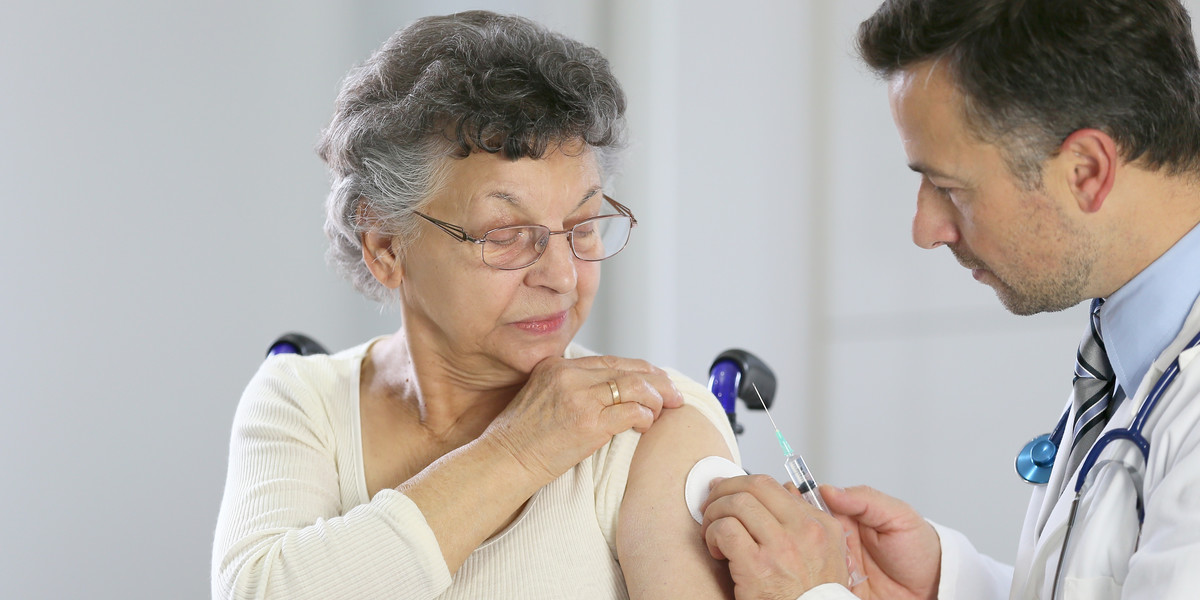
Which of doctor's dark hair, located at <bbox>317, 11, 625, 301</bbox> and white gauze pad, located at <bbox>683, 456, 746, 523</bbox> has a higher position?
doctor's dark hair, located at <bbox>317, 11, 625, 301</bbox>

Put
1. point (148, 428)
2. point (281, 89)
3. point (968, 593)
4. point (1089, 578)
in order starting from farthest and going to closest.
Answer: point (281, 89)
point (148, 428)
point (968, 593)
point (1089, 578)

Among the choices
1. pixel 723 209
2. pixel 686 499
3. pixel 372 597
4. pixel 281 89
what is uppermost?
pixel 281 89

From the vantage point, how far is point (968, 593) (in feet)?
5.24

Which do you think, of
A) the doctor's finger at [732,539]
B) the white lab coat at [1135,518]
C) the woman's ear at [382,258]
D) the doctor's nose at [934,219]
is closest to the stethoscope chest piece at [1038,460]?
the white lab coat at [1135,518]

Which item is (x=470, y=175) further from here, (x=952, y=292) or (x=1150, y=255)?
(x=952, y=292)

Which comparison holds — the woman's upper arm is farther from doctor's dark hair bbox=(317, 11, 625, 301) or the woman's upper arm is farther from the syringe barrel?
doctor's dark hair bbox=(317, 11, 625, 301)

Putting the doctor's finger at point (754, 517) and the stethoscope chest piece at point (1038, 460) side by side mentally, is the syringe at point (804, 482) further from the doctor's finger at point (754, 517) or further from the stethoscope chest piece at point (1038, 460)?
the stethoscope chest piece at point (1038, 460)

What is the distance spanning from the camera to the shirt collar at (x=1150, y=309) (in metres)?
1.27

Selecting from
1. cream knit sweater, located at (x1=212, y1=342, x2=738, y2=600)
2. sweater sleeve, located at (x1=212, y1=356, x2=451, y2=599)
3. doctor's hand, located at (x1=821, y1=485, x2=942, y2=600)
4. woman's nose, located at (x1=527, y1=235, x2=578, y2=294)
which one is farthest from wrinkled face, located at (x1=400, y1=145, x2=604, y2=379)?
doctor's hand, located at (x1=821, y1=485, x2=942, y2=600)

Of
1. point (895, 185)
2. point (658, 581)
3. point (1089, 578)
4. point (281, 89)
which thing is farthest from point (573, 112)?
point (895, 185)

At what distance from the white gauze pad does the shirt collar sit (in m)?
0.53

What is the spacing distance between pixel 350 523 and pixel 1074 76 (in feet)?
3.50

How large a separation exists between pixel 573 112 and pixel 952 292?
2300mm

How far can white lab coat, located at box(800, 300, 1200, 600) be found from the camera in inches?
41.2
